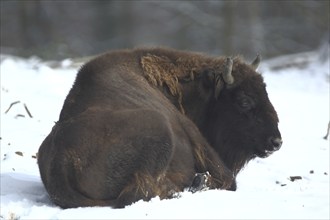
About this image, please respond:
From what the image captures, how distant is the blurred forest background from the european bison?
1921cm

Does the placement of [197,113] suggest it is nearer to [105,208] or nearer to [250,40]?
[105,208]

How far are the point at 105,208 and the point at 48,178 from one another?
575mm

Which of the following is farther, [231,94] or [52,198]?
[231,94]

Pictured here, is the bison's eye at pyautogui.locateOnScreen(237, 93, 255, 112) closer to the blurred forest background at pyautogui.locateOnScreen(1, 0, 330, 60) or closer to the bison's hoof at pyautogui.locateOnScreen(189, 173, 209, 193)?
the bison's hoof at pyautogui.locateOnScreen(189, 173, 209, 193)

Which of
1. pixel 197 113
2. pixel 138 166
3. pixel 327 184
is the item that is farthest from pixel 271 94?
pixel 138 166

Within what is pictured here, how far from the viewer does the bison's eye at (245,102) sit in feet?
23.3

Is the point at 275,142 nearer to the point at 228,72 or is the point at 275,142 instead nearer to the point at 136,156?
the point at 228,72

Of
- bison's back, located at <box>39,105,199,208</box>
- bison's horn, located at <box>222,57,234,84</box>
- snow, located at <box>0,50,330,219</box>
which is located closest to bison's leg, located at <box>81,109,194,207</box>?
bison's back, located at <box>39,105,199,208</box>

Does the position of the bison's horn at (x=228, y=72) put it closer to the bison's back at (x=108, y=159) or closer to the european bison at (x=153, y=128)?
the european bison at (x=153, y=128)

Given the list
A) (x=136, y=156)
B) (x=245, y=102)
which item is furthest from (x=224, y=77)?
(x=136, y=156)

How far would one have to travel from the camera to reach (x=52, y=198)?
621cm

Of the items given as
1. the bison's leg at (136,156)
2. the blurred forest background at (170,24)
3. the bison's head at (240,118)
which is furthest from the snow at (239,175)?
the blurred forest background at (170,24)

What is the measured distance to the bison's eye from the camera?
23.3ft

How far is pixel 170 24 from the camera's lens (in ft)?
101
